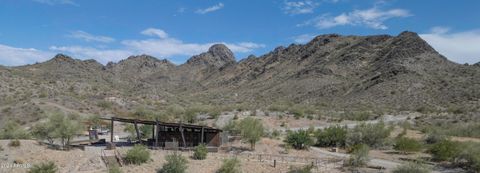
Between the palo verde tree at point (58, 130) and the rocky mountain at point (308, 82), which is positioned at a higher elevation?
the rocky mountain at point (308, 82)

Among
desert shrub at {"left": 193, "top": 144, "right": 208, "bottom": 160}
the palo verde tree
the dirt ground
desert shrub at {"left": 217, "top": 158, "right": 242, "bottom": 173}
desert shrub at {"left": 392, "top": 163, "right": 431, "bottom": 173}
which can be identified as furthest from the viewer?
the palo verde tree

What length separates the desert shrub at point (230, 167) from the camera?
3008cm

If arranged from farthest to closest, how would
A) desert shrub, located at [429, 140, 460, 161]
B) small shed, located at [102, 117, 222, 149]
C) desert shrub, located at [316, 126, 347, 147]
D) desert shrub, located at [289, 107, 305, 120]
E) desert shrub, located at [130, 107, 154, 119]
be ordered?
desert shrub, located at [289, 107, 305, 120], desert shrub, located at [130, 107, 154, 119], desert shrub, located at [316, 126, 347, 147], small shed, located at [102, 117, 222, 149], desert shrub, located at [429, 140, 460, 161]

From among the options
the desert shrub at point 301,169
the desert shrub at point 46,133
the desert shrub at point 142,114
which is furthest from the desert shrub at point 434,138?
the desert shrub at point 142,114

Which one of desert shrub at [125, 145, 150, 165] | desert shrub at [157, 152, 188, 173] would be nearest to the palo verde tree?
desert shrub at [125, 145, 150, 165]

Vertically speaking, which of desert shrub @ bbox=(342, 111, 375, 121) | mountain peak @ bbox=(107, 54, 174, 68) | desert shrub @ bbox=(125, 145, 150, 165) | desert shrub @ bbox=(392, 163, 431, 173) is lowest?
desert shrub @ bbox=(392, 163, 431, 173)

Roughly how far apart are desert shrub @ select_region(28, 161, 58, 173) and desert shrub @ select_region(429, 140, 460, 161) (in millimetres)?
26093

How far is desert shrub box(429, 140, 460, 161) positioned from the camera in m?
35.8

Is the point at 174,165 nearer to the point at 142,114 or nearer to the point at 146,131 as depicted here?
the point at 146,131

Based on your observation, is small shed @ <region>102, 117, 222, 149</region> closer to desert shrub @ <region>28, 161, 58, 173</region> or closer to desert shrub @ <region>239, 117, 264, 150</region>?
desert shrub @ <region>239, 117, 264, 150</region>

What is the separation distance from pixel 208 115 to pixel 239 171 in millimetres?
42018

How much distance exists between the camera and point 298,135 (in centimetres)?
4222

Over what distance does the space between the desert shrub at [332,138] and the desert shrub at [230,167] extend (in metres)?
16.2

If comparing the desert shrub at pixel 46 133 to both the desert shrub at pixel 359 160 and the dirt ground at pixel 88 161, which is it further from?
the desert shrub at pixel 359 160
